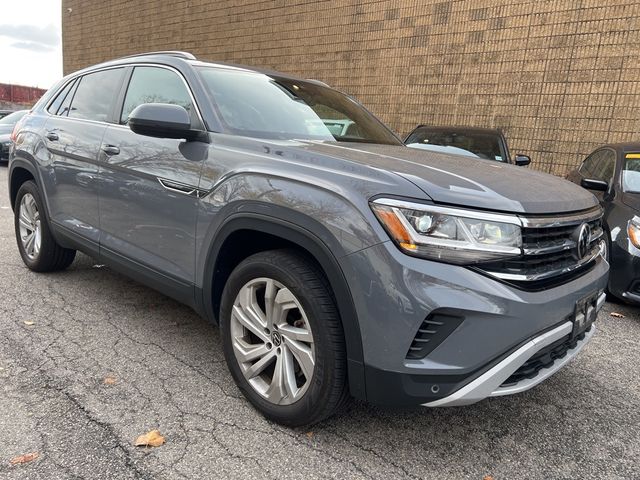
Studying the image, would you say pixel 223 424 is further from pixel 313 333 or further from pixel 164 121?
pixel 164 121

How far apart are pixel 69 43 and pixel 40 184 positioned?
59.1ft

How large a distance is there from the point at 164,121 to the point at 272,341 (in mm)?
1224

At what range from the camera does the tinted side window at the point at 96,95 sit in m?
3.62

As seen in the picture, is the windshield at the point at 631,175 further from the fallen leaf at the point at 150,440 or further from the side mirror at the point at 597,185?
the fallen leaf at the point at 150,440

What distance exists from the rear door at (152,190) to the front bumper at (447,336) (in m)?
1.16

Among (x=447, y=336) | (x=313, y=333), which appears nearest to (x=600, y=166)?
Answer: (x=447, y=336)

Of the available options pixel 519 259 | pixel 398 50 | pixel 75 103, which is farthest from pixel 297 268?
pixel 398 50

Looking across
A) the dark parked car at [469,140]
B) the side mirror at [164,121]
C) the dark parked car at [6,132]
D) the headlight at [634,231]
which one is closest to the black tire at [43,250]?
the side mirror at [164,121]

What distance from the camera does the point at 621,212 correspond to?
4449mm

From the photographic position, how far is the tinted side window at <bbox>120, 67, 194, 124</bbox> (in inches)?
118

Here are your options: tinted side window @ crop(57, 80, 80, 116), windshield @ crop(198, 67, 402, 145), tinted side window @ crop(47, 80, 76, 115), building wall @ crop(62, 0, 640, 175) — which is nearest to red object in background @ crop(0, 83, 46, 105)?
building wall @ crop(62, 0, 640, 175)

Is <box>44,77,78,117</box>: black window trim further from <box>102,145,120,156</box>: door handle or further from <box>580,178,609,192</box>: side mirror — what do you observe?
<box>580,178,609,192</box>: side mirror

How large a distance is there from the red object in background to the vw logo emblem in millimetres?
43570

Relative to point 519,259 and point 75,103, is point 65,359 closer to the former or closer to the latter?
point 75,103
